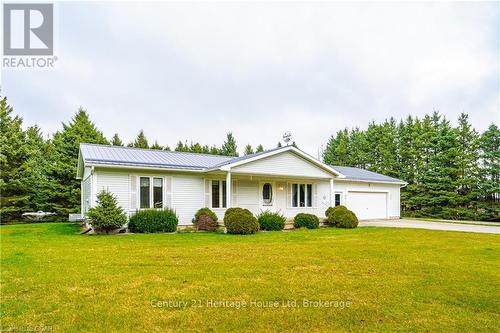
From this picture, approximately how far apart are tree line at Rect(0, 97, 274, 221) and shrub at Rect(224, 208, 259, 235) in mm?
16065

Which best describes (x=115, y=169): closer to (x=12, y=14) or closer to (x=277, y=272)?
(x=12, y=14)

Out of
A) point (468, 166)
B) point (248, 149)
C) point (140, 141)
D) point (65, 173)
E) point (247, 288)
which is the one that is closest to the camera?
point (247, 288)

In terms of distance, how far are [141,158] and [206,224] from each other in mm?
4845

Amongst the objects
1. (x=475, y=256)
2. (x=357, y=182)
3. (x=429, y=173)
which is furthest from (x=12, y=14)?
(x=429, y=173)

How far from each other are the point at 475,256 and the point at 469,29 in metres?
12.1

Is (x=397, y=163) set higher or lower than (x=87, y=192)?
higher

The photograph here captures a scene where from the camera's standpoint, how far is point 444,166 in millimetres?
28953

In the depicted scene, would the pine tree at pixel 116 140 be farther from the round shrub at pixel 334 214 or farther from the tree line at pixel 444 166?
the tree line at pixel 444 166

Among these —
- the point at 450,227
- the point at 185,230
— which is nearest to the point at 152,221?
the point at 185,230

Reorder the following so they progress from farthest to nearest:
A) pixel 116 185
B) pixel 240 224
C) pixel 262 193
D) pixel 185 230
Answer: pixel 262 193 → pixel 185 230 → pixel 116 185 → pixel 240 224

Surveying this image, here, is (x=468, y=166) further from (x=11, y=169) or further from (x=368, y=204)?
(x=11, y=169)

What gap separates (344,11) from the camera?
47.2 feet

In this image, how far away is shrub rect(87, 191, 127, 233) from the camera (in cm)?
1269

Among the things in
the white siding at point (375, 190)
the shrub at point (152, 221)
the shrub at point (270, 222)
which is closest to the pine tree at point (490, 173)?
the white siding at point (375, 190)
